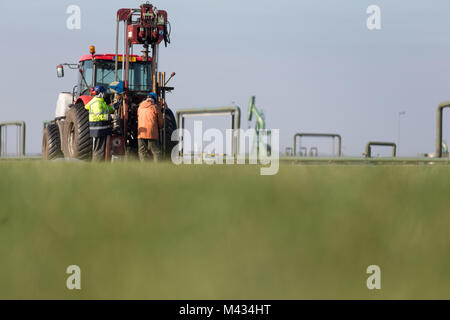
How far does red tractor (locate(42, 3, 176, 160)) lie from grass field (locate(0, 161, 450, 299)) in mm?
7770

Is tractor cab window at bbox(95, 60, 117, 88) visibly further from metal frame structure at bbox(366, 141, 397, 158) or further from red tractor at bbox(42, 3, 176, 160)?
metal frame structure at bbox(366, 141, 397, 158)

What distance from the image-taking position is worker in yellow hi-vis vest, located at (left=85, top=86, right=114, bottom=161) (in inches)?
388

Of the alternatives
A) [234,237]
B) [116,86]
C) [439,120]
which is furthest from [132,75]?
[234,237]

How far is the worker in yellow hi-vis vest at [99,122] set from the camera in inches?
388

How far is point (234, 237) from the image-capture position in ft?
7.90

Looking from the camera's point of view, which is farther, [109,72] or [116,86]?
[109,72]

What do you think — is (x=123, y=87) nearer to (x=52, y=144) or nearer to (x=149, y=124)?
(x=149, y=124)

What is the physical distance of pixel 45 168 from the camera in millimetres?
2889

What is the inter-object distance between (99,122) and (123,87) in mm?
1269

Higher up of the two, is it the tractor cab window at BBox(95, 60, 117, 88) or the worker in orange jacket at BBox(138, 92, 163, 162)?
the tractor cab window at BBox(95, 60, 117, 88)

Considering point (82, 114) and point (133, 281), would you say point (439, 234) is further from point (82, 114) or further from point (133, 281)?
point (82, 114)

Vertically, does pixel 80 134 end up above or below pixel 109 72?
below

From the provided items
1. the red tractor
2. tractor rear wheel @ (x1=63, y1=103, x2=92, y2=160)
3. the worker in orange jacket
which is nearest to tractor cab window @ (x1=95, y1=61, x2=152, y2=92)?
the red tractor
